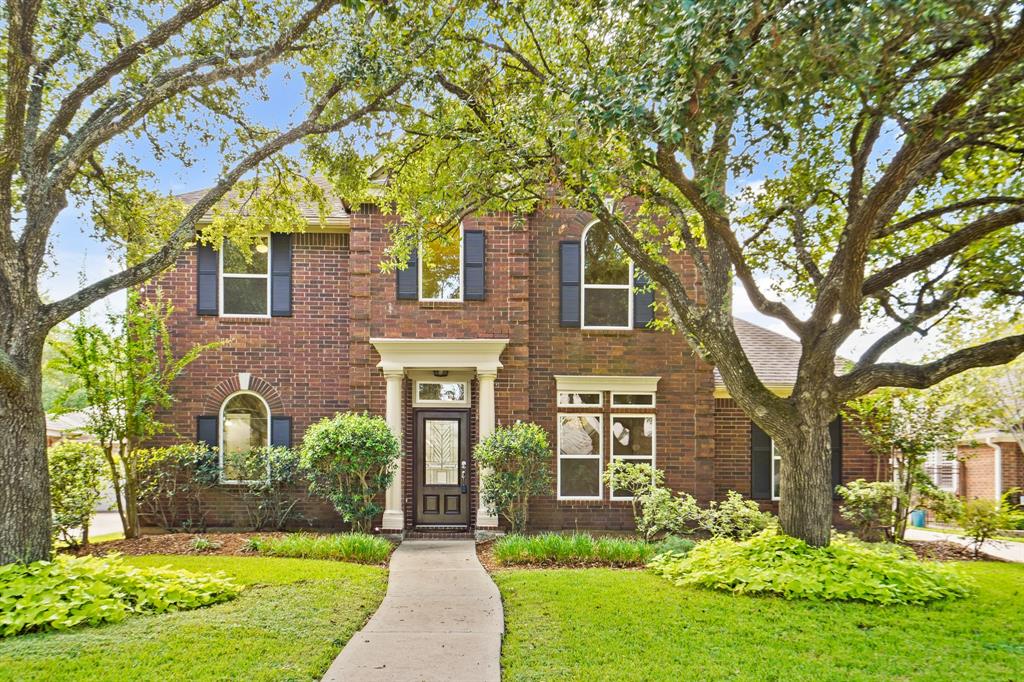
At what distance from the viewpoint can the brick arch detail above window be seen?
1295 centimetres

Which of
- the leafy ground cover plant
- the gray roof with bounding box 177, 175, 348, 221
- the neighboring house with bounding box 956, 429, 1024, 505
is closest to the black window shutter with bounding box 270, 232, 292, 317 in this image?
the gray roof with bounding box 177, 175, 348, 221

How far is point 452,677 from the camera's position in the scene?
5.18 metres

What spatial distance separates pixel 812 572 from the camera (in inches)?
314

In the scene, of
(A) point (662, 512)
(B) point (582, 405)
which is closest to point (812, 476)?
(A) point (662, 512)

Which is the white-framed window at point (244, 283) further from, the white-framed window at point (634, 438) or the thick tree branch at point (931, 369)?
the thick tree branch at point (931, 369)

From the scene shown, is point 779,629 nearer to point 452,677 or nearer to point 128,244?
point 452,677

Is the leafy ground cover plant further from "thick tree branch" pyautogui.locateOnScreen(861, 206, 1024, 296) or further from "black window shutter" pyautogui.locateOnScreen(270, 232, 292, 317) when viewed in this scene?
"thick tree branch" pyautogui.locateOnScreen(861, 206, 1024, 296)

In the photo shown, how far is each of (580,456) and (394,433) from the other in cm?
369

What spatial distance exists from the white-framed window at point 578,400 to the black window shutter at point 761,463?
3414 mm

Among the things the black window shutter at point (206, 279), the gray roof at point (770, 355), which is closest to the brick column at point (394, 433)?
the black window shutter at point (206, 279)

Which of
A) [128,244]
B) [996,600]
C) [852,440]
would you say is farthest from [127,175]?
[852,440]

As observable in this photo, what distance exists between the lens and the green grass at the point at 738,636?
5.40 metres

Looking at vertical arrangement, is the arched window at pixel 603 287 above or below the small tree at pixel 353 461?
above

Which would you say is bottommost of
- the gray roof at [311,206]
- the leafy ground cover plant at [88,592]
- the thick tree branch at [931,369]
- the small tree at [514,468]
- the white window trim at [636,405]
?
the leafy ground cover plant at [88,592]
